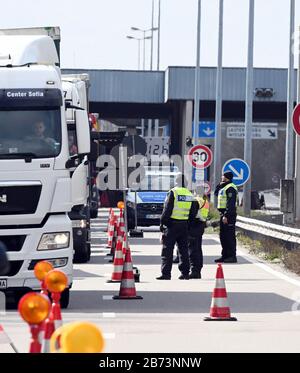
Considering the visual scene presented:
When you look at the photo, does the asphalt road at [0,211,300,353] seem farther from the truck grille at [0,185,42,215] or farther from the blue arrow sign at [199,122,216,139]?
the blue arrow sign at [199,122,216,139]

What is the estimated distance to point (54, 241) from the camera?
1662 centimetres

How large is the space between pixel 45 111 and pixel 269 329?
420cm

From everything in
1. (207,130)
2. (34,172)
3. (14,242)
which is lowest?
(14,242)

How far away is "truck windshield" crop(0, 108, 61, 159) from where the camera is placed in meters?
16.5

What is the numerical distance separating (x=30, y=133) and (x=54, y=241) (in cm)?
130

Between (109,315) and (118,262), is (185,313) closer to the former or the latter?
(109,315)

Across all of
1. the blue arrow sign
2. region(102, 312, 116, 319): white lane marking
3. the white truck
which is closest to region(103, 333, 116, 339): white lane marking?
region(102, 312, 116, 319): white lane marking

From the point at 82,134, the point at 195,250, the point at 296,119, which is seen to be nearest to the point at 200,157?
the point at 195,250

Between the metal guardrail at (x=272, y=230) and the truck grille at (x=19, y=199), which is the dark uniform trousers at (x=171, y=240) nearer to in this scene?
the metal guardrail at (x=272, y=230)

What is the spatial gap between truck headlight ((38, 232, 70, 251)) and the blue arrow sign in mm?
45301

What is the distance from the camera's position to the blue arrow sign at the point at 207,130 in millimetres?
61969

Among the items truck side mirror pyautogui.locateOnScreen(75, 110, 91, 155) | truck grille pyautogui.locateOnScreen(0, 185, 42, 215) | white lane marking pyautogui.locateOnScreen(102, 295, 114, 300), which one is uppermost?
truck side mirror pyautogui.locateOnScreen(75, 110, 91, 155)

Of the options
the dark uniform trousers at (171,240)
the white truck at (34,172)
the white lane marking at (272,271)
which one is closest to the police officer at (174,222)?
the dark uniform trousers at (171,240)

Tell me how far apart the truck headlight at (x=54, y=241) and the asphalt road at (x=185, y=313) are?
30.1 inches
